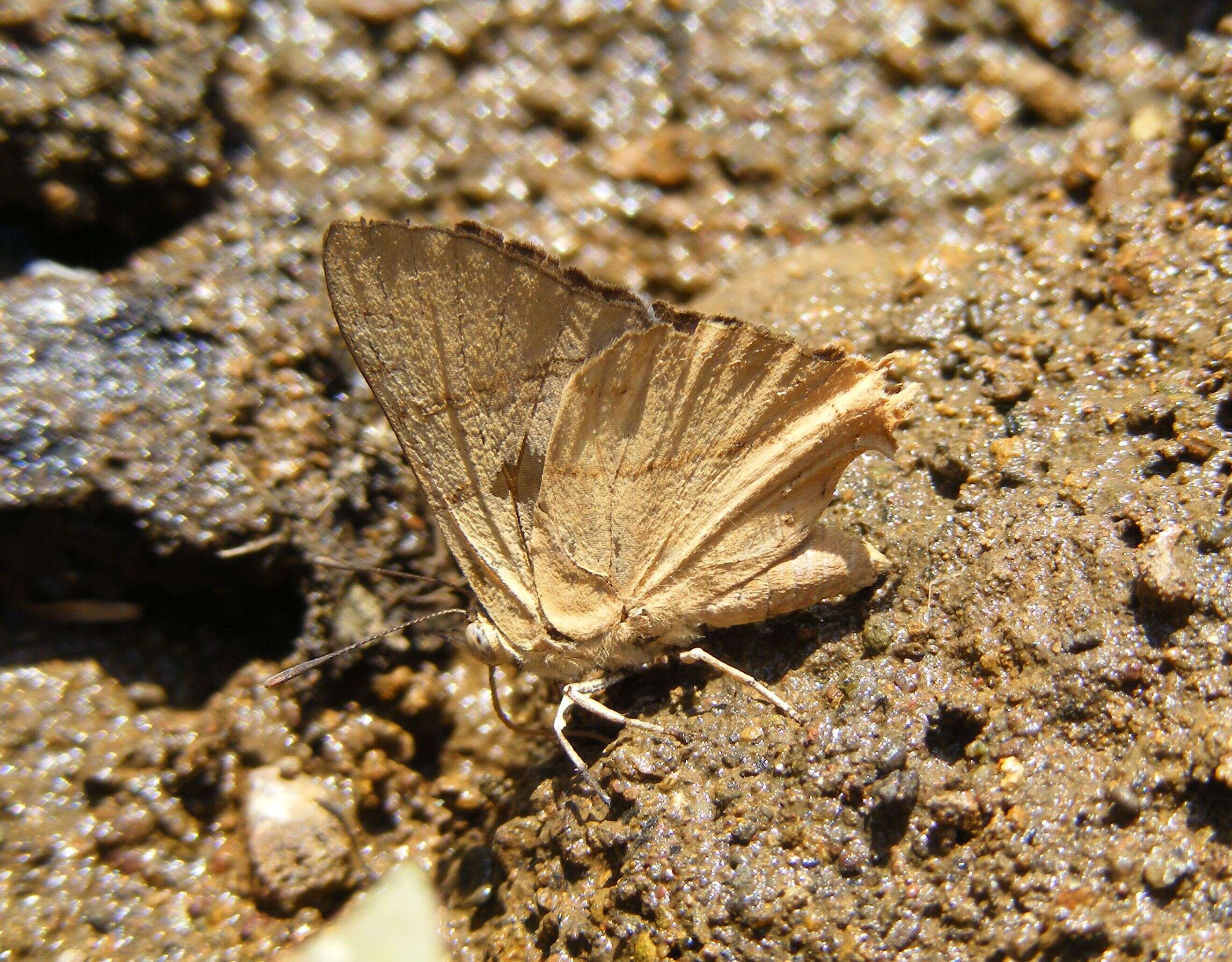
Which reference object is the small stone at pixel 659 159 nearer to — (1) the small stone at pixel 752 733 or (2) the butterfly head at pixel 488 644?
(2) the butterfly head at pixel 488 644

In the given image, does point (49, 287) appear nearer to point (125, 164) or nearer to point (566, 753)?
point (125, 164)

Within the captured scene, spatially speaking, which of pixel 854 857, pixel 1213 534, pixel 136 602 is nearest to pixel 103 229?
pixel 136 602

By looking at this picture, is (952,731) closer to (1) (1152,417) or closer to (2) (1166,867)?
(2) (1166,867)

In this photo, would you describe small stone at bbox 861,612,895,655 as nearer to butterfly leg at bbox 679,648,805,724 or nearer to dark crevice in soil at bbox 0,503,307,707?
butterfly leg at bbox 679,648,805,724

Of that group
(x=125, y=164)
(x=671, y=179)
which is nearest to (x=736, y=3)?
(x=671, y=179)

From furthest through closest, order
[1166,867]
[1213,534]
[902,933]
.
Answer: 1. [1213,534]
2. [902,933]
3. [1166,867]

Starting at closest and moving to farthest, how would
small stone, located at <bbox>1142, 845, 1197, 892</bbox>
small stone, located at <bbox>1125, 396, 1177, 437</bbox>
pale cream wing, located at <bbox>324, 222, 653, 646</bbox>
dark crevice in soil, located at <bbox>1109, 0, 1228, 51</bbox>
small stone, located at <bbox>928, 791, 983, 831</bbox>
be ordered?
1. small stone, located at <bbox>1142, 845, 1197, 892</bbox>
2. small stone, located at <bbox>928, 791, 983, 831</bbox>
3. pale cream wing, located at <bbox>324, 222, 653, 646</bbox>
4. small stone, located at <bbox>1125, 396, 1177, 437</bbox>
5. dark crevice in soil, located at <bbox>1109, 0, 1228, 51</bbox>

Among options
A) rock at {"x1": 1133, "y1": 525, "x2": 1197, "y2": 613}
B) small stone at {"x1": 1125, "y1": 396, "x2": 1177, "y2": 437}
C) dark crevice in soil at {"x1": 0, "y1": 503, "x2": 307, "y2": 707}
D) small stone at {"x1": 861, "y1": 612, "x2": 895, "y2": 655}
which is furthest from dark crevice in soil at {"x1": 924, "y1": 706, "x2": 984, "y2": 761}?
dark crevice in soil at {"x1": 0, "y1": 503, "x2": 307, "y2": 707}
